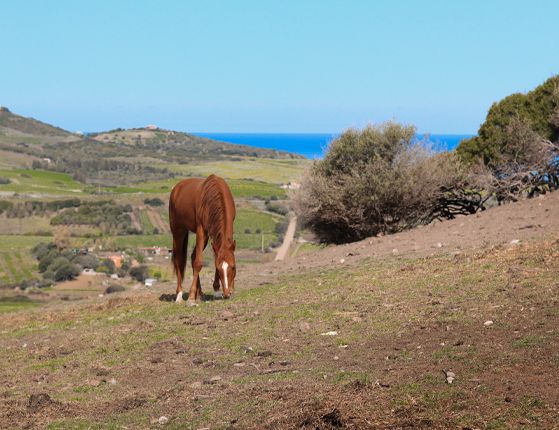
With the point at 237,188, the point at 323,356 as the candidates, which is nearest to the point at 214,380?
the point at 323,356

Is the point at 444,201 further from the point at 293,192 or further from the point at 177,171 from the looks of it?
the point at 177,171

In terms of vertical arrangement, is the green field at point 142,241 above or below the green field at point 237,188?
below

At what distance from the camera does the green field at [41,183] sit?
140163 mm

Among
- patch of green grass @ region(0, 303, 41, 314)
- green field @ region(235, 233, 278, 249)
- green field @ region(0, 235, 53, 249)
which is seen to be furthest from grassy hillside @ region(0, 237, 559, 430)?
green field @ region(0, 235, 53, 249)

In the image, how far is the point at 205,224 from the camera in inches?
446

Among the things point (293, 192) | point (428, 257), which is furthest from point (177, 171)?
point (428, 257)

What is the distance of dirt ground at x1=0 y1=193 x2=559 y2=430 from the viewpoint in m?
4.75

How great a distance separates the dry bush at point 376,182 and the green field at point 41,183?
12773cm

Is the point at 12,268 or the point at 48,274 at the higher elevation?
the point at 48,274

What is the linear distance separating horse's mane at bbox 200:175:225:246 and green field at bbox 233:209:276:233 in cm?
7729

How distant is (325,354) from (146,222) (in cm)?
9941

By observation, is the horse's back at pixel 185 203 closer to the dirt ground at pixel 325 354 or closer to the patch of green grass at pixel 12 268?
the dirt ground at pixel 325 354

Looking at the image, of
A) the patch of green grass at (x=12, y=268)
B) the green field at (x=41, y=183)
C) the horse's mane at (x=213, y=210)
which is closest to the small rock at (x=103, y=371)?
the horse's mane at (x=213, y=210)

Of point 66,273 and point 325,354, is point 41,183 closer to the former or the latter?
point 66,273
